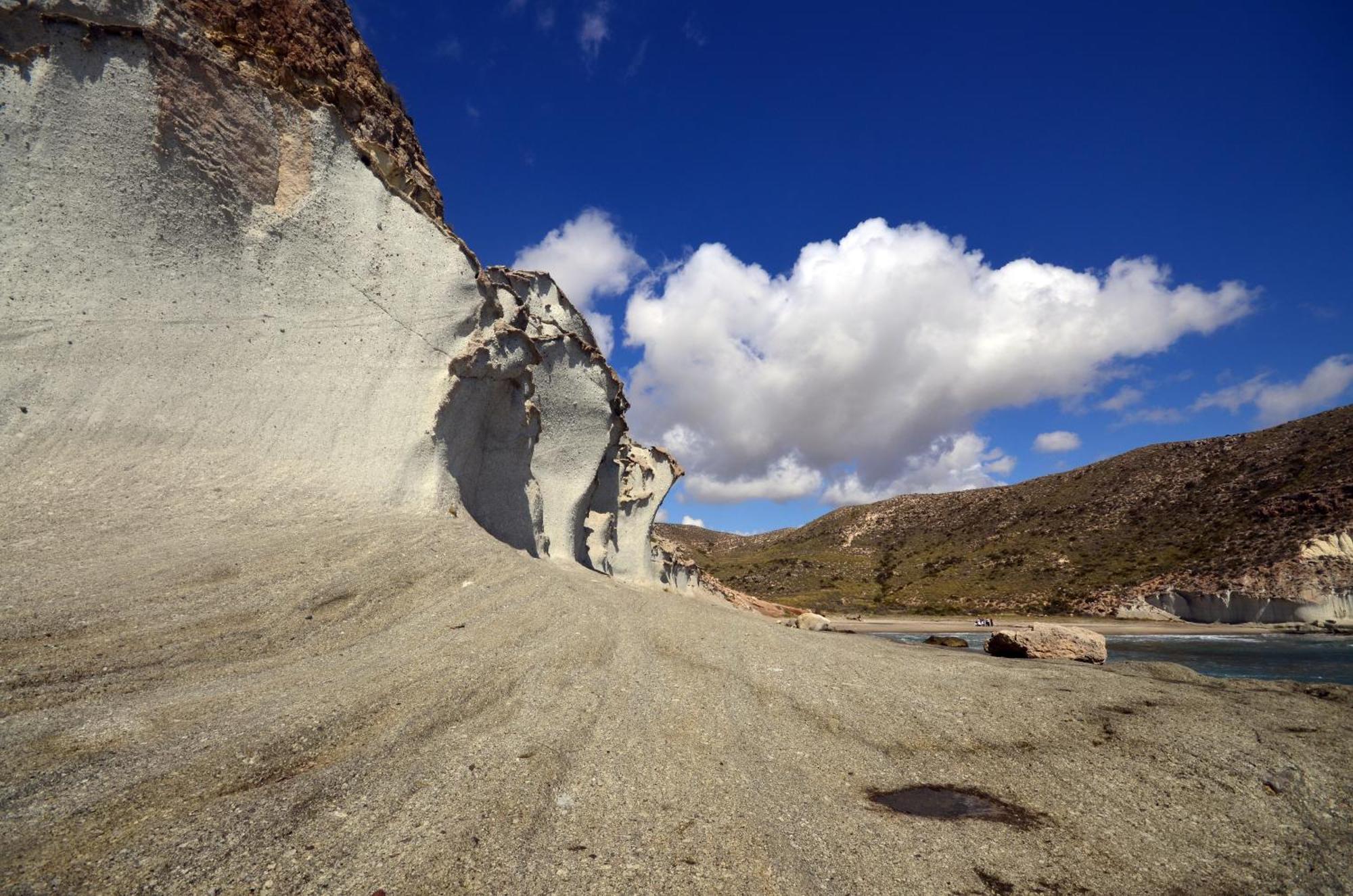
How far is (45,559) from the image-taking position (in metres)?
6.30

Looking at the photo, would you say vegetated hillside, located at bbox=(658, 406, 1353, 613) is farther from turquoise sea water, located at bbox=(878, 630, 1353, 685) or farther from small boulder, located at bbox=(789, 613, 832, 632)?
small boulder, located at bbox=(789, 613, 832, 632)

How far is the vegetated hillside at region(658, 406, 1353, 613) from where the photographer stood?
4606 centimetres

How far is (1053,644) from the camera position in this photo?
15.3m

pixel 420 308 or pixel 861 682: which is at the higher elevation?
pixel 420 308

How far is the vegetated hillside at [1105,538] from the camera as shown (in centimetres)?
4606

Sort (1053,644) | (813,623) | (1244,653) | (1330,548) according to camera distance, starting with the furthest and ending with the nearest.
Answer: (1330,548)
(1244,653)
(813,623)
(1053,644)

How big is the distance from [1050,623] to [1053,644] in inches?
1234

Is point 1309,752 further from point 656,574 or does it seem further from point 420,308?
point 656,574

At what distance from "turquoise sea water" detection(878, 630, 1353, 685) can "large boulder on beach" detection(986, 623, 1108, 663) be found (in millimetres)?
686

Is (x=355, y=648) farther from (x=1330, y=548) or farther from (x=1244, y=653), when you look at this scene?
(x=1330, y=548)

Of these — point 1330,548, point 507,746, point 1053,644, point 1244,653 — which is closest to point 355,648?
point 507,746

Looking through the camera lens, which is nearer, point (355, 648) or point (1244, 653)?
point (355, 648)

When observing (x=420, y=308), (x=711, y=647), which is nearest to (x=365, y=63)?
(x=420, y=308)

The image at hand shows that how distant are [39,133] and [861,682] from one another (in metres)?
12.3
